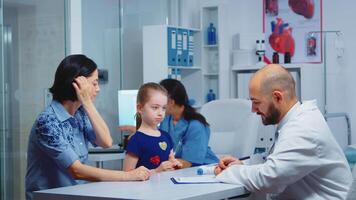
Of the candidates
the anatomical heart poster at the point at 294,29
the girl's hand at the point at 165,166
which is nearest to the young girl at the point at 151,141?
the girl's hand at the point at 165,166

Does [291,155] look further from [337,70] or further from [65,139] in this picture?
[337,70]

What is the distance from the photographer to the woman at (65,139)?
2.66 m

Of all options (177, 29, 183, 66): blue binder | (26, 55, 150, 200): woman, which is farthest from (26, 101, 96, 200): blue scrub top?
(177, 29, 183, 66): blue binder

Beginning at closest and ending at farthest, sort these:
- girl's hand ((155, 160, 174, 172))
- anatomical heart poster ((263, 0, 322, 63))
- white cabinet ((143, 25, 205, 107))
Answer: girl's hand ((155, 160, 174, 172)) → white cabinet ((143, 25, 205, 107)) → anatomical heart poster ((263, 0, 322, 63))

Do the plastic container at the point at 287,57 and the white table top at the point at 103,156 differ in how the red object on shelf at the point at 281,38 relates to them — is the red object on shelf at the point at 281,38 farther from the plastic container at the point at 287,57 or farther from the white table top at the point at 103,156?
the white table top at the point at 103,156

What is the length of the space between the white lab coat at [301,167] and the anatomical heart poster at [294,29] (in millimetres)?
4755

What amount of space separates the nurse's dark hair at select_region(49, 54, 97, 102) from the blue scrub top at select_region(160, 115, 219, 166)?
1334 millimetres

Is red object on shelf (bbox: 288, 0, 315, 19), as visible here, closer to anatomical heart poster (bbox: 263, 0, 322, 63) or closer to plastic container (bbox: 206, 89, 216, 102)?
anatomical heart poster (bbox: 263, 0, 322, 63)

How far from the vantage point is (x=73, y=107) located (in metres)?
2.87

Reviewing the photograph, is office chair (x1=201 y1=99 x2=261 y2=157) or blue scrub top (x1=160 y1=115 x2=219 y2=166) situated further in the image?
office chair (x1=201 y1=99 x2=261 y2=157)

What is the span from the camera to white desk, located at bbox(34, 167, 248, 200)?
7.61 ft

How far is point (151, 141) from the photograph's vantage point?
3.21 metres

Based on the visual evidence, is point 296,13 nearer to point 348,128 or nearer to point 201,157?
point 348,128

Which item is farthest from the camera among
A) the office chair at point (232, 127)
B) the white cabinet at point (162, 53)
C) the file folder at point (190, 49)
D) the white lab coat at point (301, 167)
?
the file folder at point (190, 49)
